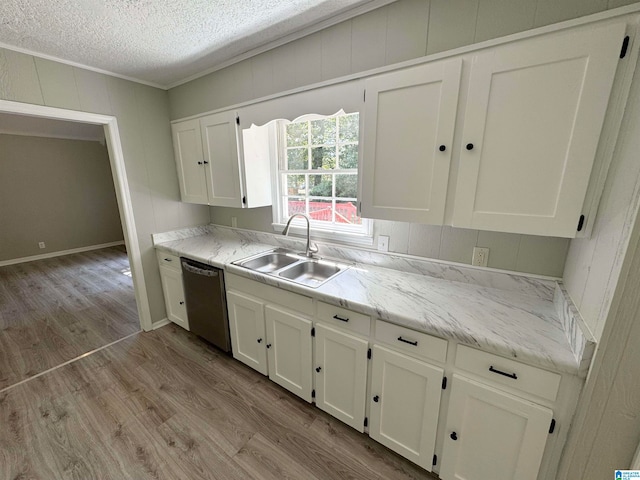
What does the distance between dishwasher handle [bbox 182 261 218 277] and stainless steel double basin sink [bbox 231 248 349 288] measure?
229 millimetres

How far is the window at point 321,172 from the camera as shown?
1992 mm

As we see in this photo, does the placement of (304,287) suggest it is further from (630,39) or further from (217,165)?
(630,39)

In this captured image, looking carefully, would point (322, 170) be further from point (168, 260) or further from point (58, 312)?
point (58, 312)

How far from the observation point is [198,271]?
2145mm

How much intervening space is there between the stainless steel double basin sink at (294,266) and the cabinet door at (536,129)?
102 centimetres

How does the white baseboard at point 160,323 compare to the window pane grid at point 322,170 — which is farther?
the white baseboard at point 160,323

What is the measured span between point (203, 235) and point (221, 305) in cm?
117

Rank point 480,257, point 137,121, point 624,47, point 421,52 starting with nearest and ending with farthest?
point 624,47
point 421,52
point 480,257
point 137,121

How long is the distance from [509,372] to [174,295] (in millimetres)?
2729

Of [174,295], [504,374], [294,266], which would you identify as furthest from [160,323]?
[504,374]

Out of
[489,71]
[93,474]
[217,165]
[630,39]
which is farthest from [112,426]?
[630,39]

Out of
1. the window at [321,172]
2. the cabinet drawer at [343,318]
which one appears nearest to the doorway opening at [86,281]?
the window at [321,172]

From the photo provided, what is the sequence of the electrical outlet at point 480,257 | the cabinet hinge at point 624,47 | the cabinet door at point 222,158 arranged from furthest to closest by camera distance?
the cabinet door at point 222,158 → the electrical outlet at point 480,257 → the cabinet hinge at point 624,47

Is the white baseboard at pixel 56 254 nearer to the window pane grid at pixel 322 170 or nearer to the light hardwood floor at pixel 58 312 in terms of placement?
the light hardwood floor at pixel 58 312
